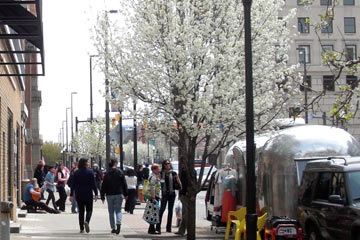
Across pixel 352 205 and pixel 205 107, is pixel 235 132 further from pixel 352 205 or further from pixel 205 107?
pixel 352 205

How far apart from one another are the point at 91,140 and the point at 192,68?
55102mm

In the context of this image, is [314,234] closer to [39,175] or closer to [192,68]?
[192,68]

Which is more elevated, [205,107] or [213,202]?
[205,107]

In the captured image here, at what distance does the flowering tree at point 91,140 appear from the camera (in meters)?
67.3

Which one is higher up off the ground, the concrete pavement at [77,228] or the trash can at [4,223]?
the trash can at [4,223]

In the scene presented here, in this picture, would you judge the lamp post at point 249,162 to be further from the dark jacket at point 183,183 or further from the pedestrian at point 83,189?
the pedestrian at point 83,189

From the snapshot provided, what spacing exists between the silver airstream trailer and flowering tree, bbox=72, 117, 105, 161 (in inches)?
1949

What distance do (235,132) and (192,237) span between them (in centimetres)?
252

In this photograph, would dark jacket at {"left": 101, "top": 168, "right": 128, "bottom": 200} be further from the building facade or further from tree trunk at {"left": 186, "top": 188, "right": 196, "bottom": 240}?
the building facade

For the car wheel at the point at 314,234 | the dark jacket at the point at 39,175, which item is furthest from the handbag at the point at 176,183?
the dark jacket at the point at 39,175

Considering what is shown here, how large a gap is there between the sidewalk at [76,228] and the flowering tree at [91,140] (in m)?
41.5

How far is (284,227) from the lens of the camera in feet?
40.0

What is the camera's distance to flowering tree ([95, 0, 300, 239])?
1484 centimetres

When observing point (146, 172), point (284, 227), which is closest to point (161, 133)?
point (284, 227)
